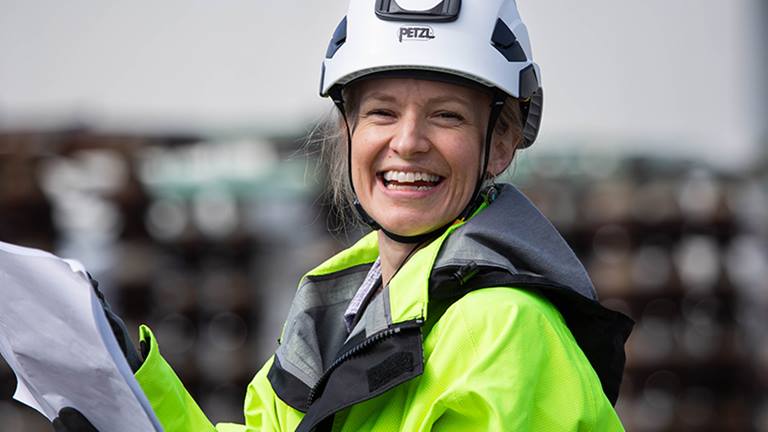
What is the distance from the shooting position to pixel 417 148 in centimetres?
239

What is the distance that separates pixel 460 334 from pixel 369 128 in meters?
0.54

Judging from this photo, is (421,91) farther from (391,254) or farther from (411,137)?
(391,254)

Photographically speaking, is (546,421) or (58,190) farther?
(58,190)

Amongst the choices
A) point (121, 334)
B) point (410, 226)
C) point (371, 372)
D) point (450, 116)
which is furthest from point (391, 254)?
point (121, 334)

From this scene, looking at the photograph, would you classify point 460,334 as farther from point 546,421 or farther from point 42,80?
point 42,80

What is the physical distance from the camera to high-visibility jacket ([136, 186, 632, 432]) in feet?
6.76

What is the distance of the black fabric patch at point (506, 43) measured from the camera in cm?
247

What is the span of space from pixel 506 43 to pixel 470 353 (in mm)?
709

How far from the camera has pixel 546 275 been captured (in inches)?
90.1

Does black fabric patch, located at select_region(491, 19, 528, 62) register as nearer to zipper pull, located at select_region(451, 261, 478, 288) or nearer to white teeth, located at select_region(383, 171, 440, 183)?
white teeth, located at select_region(383, 171, 440, 183)

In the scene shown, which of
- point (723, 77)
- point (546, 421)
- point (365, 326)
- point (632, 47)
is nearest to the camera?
point (546, 421)

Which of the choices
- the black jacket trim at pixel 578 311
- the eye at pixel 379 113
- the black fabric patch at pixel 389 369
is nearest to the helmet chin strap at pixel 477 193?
the eye at pixel 379 113

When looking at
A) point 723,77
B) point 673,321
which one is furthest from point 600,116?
point 673,321

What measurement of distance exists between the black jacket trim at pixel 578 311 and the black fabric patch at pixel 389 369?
5.5 inches
